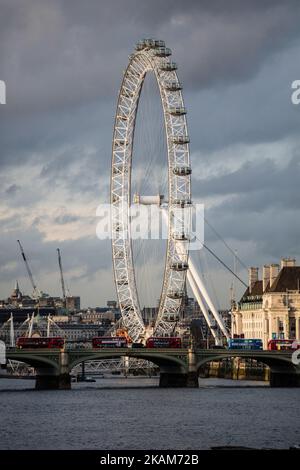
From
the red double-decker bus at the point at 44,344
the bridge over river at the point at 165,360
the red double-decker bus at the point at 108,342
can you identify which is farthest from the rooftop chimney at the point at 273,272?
the red double-decker bus at the point at 44,344

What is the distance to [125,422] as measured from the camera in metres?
80.1

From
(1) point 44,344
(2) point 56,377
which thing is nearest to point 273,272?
(1) point 44,344

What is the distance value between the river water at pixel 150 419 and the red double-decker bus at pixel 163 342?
8.37 m

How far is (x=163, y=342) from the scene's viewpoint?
4845 inches

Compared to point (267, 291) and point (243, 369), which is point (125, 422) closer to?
point (243, 369)

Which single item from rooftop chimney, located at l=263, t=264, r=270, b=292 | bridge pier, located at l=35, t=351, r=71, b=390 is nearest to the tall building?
rooftop chimney, located at l=263, t=264, r=270, b=292

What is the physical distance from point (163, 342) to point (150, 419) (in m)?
41.2

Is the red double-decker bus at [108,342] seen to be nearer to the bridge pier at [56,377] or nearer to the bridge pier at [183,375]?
the bridge pier at [183,375]

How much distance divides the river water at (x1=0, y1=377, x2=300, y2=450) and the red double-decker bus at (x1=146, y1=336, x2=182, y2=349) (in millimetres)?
8375

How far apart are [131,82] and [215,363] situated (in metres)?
45.5

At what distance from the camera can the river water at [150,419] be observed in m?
69.2

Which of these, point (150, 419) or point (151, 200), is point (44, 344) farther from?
point (150, 419)

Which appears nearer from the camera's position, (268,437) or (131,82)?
(268,437)
